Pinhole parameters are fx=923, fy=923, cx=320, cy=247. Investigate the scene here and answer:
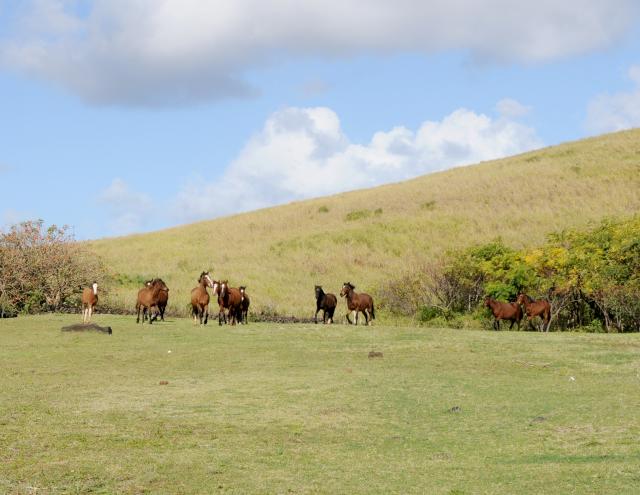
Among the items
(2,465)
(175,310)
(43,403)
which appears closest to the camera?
(2,465)

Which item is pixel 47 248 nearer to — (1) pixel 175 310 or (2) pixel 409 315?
(1) pixel 175 310

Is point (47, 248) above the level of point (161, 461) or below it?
above

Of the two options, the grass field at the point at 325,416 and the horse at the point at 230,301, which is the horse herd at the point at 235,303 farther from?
the grass field at the point at 325,416

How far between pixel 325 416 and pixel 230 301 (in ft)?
57.0

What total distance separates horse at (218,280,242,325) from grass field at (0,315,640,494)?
6.59 metres

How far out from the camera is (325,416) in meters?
14.3

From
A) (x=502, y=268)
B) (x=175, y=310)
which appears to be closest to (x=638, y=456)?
(x=502, y=268)

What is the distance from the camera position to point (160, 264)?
58625 mm

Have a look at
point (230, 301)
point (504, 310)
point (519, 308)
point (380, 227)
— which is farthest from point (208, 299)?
point (380, 227)

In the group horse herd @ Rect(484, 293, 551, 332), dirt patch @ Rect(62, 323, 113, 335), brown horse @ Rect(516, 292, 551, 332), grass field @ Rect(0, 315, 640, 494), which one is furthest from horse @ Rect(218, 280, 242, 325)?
brown horse @ Rect(516, 292, 551, 332)

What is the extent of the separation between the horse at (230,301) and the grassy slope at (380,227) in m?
7.81

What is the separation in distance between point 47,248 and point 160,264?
764 inches

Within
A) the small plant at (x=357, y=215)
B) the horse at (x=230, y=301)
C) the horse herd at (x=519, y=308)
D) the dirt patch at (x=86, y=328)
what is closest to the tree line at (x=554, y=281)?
the horse herd at (x=519, y=308)

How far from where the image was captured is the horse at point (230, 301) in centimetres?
3120
